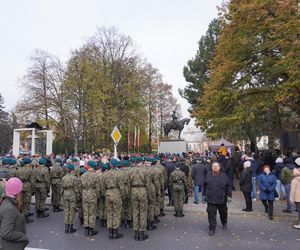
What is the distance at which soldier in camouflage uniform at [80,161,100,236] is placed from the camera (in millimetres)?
7727

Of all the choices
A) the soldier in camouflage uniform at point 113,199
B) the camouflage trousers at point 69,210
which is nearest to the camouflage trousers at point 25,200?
the camouflage trousers at point 69,210

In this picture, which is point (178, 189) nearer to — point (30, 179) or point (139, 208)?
point (139, 208)

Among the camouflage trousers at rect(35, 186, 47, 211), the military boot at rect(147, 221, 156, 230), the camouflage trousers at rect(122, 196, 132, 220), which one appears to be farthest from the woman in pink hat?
the camouflage trousers at rect(35, 186, 47, 211)

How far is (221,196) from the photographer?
7.86 m

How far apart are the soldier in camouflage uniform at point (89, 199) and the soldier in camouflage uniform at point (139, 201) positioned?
0.96m

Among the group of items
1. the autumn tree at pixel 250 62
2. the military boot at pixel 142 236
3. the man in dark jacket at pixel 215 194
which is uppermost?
the autumn tree at pixel 250 62

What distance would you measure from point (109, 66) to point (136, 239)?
31.0 meters

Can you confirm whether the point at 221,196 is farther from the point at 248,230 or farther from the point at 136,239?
the point at 136,239

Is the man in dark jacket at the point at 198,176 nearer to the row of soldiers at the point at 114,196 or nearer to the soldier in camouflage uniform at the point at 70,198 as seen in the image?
the row of soldiers at the point at 114,196

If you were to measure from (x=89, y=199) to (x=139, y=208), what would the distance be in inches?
51.3

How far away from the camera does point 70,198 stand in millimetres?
8148

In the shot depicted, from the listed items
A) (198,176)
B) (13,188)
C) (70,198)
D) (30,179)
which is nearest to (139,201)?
(70,198)

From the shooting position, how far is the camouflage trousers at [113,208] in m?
7.56

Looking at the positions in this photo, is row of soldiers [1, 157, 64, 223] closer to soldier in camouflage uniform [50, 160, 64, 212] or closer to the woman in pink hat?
soldier in camouflage uniform [50, 160, 64, 212]
